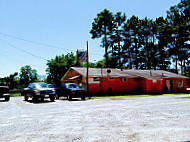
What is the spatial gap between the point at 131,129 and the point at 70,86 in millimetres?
16421

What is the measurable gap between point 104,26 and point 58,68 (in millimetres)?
21248

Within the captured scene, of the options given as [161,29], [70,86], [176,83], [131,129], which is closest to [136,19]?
[161,29]

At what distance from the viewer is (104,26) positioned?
52000mm

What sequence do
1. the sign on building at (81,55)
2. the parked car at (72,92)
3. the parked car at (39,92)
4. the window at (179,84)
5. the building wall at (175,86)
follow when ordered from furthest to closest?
1. the window at (179,84)
2. the building wall at (175,86)
3. the sign on building at (81,55)
4. the parked car at (72,92)
5. the parked car at (39,92)

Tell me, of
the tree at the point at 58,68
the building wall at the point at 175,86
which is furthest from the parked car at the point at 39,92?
the tree at the point at 58,68

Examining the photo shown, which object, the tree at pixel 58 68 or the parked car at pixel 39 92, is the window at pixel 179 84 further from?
the tree at pixel 58 68

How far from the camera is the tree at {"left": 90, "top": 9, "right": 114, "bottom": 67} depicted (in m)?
51.4

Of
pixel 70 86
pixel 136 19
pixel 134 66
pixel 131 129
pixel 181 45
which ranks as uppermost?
pixel 136 19

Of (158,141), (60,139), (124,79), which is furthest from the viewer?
(124,79)

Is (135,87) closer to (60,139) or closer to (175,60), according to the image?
(175,60)

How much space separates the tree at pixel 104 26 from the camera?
51438 millimetres

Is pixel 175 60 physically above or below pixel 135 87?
above

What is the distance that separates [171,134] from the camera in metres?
5.52

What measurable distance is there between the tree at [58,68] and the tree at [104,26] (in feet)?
48.6
